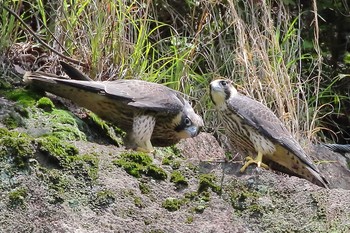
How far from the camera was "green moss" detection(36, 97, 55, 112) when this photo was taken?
4.68 m

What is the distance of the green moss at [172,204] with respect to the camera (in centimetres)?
363

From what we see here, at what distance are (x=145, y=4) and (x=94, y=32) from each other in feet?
1.92

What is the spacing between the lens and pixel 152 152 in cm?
454

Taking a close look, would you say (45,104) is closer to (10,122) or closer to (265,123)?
(10,122)

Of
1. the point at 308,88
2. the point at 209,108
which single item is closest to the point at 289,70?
the point at 308,88

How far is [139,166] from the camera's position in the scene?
3.79 m

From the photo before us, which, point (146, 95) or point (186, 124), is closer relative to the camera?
point (146, 95)

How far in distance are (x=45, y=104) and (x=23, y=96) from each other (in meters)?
0.14

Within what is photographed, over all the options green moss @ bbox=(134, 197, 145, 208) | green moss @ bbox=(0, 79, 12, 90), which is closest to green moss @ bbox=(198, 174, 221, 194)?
green moss @ bbox=(134, 197, 145, 208)

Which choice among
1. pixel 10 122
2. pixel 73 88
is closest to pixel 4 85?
pixel 73 88

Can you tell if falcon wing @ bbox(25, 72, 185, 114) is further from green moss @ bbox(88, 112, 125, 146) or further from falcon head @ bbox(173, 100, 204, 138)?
green moss @ bbox(88, 112, 125, 146)

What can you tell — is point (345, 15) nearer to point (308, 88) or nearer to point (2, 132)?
point (308, 88)

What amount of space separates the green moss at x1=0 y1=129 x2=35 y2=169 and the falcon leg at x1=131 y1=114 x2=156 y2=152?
1.09 meters

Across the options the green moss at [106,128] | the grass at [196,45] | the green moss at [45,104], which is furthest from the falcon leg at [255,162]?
the grass at [196,45]
